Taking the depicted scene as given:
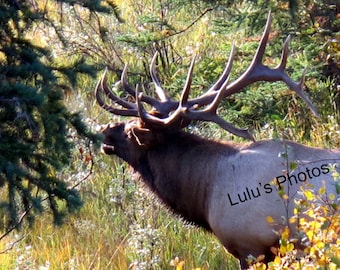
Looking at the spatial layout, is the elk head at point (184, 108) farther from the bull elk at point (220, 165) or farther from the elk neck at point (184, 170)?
the elk neck at point (184, 170)

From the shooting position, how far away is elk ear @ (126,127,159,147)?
5.81 metres

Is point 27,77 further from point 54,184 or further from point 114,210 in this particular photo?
point 114,210

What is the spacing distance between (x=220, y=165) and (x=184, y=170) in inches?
13.3

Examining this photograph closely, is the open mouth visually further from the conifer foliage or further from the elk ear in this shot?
the conifer foliage

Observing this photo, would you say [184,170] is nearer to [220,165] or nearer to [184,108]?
[220,165]

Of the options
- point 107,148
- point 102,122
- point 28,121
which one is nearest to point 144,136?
point 107,148

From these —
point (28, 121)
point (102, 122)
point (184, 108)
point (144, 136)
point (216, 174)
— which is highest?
point (28, 121)

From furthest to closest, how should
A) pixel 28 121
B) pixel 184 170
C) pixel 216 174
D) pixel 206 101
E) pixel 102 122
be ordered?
pixel 102 122 → pixel 206 101 → pixel 184 170 → pixel 216 174 → pixel 28 121

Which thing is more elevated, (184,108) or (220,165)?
(184,108)

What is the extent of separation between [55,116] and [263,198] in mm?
1827

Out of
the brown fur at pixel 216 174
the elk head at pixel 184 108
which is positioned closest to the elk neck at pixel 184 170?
the brown fur at pixel 216 174

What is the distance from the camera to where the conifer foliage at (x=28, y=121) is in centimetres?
356

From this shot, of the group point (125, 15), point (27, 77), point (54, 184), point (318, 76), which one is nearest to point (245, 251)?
point (54, 184)

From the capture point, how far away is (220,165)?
218 inches
